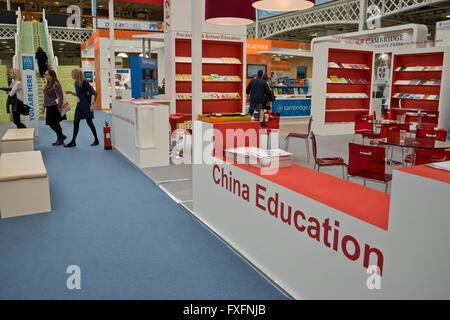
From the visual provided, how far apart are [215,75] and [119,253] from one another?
6.18 m

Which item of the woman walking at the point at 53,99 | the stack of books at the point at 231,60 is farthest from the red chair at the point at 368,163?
the woman walking at the point at 53,99

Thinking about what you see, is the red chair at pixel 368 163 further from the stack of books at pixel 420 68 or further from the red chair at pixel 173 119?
the stack of books at pixel 420 68

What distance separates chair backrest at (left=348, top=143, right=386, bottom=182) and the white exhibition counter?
1.27 meters

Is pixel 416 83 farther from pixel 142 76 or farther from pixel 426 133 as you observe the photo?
pixel 142 76

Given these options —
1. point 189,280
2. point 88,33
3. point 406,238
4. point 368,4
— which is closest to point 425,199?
point 406,238

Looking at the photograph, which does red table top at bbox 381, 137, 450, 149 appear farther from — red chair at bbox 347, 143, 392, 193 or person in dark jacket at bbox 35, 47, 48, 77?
person in dark jacket at bbox 35, 47, 48, 77

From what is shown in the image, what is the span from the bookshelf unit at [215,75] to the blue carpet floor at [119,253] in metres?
4.02

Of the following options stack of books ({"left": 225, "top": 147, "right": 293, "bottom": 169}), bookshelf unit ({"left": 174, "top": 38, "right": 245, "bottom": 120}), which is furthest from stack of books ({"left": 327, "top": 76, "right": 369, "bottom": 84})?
stack of books ({"left": 225, "top": 147, "right": 293, "bottom": 169})

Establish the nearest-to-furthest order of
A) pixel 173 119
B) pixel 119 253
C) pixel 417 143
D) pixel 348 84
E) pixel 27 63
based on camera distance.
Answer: pixel 119 253 → pixel 417 143 → pixel 173 119 → pixel 27 63 → pixel 348 84

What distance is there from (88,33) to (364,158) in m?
25.4

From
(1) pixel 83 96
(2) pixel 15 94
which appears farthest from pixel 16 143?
(2) pixel 15 94

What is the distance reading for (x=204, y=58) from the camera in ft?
27.7

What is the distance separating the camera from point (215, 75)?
866cm

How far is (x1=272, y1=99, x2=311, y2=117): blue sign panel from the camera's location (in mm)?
13855
